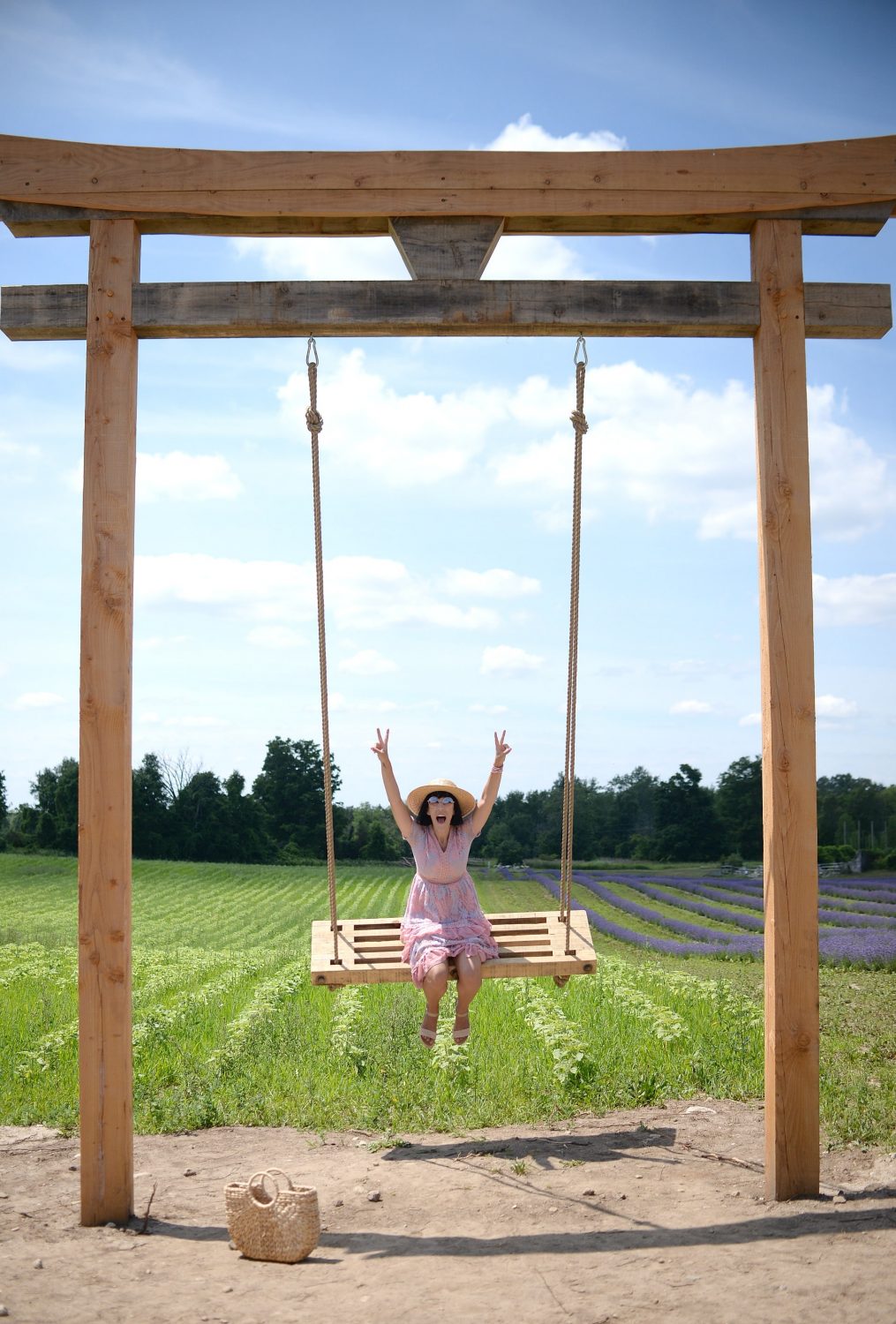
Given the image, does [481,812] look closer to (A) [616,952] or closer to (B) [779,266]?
(B) [779,266]

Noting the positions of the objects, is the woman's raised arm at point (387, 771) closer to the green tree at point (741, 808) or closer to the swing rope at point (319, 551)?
the swing rope at point (319, 551)

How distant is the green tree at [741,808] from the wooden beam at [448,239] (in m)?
30.0

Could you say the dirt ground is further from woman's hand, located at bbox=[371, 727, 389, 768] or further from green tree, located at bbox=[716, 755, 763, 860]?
green tree, located at bbox=[716, 755, 763, 860]

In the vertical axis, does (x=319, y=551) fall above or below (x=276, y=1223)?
above

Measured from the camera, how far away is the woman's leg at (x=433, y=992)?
5.89 meters

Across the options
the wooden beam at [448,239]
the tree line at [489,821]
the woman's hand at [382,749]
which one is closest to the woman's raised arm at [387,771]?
the woman's hand at [382,749]

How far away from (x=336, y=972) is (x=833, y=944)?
40.2 feet

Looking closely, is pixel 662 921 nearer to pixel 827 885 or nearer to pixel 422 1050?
pixel 827 885

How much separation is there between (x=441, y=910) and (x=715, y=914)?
1731cm

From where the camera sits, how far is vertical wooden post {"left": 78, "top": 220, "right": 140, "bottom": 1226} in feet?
16.2

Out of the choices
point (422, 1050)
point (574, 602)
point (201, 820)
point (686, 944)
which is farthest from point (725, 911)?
point (201, 820)

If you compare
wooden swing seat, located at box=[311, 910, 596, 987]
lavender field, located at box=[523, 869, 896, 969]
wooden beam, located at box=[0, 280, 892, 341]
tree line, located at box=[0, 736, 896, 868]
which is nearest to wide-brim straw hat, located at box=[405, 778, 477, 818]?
wooden swing seat, located at box=[311, 910, 596, 987]

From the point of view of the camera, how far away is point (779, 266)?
17.7 ft

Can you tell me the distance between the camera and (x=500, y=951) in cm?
611
